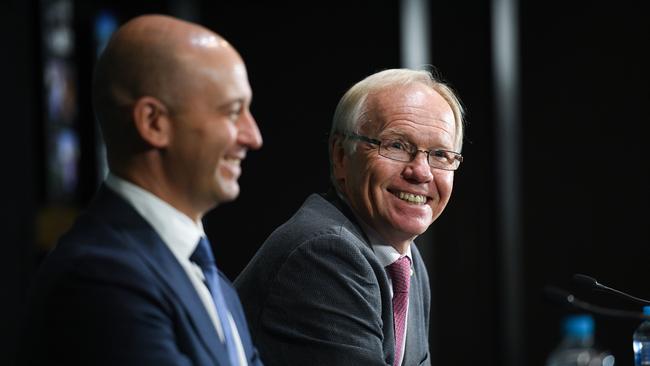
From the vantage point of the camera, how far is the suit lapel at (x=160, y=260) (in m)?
1.17

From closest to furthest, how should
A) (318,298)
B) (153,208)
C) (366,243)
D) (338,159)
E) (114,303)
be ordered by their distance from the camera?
(114,303), (153,208), (318,298), (366,243), (338,159)

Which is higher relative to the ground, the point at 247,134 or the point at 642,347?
the point at 247,134

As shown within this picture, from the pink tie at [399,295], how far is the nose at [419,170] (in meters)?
0.16

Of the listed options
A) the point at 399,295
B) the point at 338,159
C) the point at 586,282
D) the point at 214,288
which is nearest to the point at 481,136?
the point at 338,159

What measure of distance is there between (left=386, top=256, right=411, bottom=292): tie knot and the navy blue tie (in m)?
0.62

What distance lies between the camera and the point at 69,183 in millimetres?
4363

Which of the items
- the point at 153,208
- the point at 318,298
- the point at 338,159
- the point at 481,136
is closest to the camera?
the point at 153,208

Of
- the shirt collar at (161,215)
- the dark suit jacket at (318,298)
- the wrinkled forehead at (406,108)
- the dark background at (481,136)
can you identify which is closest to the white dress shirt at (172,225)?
the shirt collar at (161,215)

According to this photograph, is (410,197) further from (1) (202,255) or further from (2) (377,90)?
(1) (202,255)

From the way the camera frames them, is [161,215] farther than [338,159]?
No

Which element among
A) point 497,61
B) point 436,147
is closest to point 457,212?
point 497,61

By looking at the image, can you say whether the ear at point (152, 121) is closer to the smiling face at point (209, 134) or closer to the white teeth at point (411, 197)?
the smiling face at point (209, 134)

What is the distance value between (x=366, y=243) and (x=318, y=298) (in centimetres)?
20

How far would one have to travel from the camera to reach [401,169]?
1.87 meters
